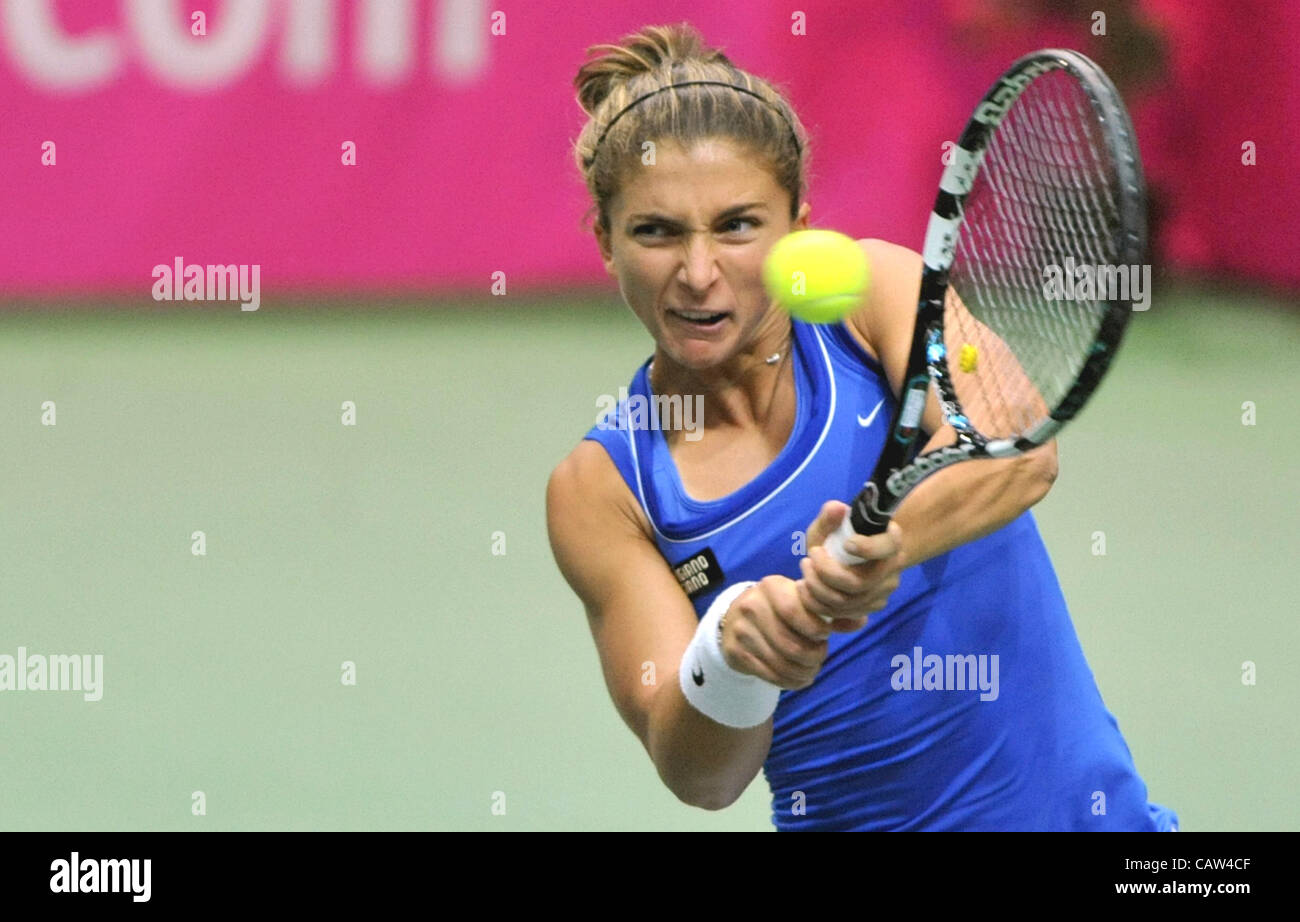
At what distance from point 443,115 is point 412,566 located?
2.74 metres

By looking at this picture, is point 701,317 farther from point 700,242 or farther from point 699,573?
point 699,573

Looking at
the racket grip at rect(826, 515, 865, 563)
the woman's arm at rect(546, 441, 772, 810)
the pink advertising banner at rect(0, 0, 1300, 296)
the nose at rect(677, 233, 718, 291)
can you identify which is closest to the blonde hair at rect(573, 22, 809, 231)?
the nose at rect(677, 233, 718, 291)

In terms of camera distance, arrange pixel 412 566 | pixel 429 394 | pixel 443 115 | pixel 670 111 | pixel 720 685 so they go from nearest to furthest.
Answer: pixel 720 685
pixel 670 111
pixel 412 566
pixel 429 394
pixel 443 115

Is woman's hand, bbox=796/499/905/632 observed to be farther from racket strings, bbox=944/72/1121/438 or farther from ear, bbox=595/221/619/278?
ear, bbox=595/221/619/278

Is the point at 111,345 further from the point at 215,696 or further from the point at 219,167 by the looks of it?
the point at 215,696

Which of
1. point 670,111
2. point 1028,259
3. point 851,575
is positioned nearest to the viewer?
point 851,575

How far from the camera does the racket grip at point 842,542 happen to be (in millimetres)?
2193

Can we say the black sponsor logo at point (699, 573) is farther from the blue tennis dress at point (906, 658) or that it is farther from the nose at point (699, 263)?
the nose at point (699, 263)

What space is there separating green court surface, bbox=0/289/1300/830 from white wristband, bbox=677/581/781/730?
1718mm

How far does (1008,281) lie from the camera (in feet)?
8.06

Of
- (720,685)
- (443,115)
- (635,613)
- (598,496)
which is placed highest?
(443,115)

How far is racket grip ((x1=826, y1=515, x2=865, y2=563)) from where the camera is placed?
7.20 feet

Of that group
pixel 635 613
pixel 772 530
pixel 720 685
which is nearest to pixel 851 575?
pixel 720 685

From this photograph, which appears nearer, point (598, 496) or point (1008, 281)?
point (1008, 281)
